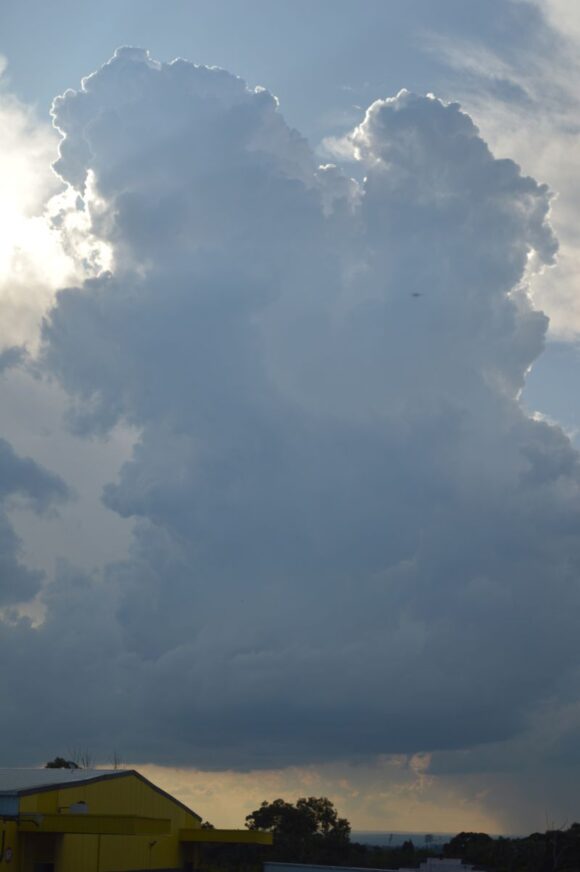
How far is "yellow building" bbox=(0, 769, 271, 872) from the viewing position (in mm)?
47719

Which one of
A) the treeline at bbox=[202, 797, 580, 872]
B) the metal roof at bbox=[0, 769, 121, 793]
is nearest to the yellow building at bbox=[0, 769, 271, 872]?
the metal roof at bbox=[0, 769, 121, 793]

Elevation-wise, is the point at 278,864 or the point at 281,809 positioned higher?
the point at 281,809

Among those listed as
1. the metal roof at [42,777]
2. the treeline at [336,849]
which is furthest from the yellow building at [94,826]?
the treeline at [336,849]

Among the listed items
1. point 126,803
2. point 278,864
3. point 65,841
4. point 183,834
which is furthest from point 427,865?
point 65,841

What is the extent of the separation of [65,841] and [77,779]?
5015 mm

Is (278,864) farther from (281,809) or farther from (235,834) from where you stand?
(281,809)

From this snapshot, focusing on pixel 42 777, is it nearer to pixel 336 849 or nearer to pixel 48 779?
pixel 48 779

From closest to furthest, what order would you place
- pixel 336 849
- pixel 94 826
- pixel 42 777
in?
pixel 94 826, pixel 42 777, pixel 336 849

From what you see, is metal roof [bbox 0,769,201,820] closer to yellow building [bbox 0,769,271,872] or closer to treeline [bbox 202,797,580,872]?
yellow building [bbox 0,769,271,872]

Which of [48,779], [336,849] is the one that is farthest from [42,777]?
[336,849]

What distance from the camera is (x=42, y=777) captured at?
56.9m

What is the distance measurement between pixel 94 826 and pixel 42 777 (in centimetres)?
1074

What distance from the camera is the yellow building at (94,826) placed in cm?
4772

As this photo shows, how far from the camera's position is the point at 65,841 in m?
50.3
